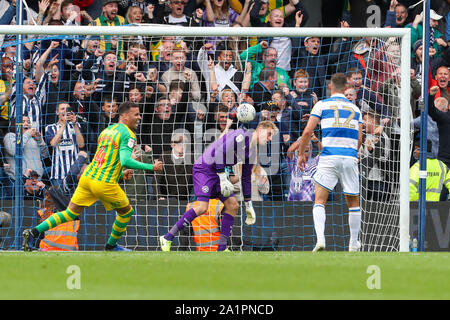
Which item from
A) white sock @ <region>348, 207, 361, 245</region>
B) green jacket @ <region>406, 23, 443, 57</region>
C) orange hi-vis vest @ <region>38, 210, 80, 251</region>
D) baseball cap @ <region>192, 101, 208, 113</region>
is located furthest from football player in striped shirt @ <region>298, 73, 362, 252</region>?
green jacket @ <region>406, 23, 443, 57</region>

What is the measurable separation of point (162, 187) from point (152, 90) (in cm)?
145

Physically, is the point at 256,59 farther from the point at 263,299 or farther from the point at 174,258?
the point at 263,299

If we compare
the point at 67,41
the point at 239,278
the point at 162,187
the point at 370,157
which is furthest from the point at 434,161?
the point at 239,278

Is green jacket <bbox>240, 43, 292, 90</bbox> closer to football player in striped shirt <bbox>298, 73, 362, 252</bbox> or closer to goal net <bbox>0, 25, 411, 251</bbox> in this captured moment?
goal net <bbox>0, 25, 411, 251</bbox>

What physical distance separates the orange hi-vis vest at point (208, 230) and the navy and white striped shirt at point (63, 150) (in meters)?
2.04

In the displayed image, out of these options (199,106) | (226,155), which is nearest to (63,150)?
(199,106)

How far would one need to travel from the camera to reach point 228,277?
629 cm

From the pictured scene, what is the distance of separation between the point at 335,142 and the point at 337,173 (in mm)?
361

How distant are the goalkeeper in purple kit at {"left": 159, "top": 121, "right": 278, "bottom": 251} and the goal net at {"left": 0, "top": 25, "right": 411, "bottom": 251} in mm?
919

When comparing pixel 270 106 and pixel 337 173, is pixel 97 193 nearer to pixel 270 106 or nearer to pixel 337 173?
pixel 337 173

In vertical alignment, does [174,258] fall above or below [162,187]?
below

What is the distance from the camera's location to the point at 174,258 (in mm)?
7277

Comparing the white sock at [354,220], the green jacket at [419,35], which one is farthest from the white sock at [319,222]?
the green jacket at [419,35]

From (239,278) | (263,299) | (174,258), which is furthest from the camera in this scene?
(174,258)
